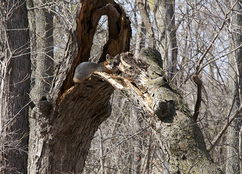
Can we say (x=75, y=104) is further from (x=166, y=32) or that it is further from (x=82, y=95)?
(x=166, y=32)

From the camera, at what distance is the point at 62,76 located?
3260 mm

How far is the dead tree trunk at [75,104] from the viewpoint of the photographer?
3.25 m

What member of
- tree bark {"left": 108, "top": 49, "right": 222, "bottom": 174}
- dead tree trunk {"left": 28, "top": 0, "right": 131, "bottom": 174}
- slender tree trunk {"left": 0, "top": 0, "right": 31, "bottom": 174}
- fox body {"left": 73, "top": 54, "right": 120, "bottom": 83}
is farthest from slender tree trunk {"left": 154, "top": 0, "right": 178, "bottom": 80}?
slender tree trunk {"left": 0, "top": 0, "right": 31, "bottom": 174}

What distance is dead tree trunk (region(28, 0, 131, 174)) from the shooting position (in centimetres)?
325

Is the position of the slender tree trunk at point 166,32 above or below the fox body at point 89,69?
above

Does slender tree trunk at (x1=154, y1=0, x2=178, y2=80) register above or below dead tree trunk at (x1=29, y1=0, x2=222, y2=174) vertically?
above

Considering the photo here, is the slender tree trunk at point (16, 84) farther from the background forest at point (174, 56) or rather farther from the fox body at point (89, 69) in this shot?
the fox body at point (89, 69)

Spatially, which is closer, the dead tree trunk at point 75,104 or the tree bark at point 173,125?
the tree bark at point 173,125

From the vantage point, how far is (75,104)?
337 cm

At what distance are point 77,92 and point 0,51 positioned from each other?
2807 mm

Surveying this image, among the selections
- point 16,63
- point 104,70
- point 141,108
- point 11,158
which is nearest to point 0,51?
point 16,63

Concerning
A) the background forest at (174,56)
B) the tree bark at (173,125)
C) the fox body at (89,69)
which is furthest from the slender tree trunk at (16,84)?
the tree bark at (173,125)

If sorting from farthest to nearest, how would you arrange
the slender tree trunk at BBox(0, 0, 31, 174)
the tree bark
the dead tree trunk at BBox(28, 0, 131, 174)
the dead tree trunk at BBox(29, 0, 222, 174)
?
the slender tree trunk at BBox(0, 0, 31, 174), the dead tree trunk at BBox(28, 0, 131, 174), the dead tree trunk at BBox(29, 0, 222, 174), the tree bark

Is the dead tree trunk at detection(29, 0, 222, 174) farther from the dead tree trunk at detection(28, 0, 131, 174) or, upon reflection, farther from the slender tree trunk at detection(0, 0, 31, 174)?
the slender tree trunk at detection(0, 0, 31, 174)
